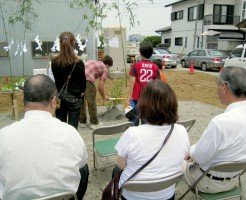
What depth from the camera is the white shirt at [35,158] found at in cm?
137

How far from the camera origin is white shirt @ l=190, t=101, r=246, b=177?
1751 mm

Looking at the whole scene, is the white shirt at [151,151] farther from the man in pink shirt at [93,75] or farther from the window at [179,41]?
the window at [179,41]

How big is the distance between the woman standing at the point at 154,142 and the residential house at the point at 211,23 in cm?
2036

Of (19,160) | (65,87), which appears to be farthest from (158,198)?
(65,87)

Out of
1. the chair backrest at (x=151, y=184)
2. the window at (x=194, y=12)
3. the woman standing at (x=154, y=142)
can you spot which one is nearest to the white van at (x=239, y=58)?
the woman standing at (x=154, y=142)

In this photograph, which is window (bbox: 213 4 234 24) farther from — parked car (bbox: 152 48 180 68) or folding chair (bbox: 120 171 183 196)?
folding chair (bbox: 120 171 183 196)

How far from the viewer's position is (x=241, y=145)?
71.1 inches

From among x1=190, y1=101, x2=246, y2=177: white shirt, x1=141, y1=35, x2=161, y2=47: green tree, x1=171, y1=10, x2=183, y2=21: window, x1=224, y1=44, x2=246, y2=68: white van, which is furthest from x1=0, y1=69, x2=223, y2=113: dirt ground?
x1=141, y1=35, x2=161, y2=47: green tree

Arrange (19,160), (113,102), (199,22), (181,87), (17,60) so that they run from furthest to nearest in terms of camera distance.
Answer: (199,22), (17,60), (181,87), (113,102), (19,160)

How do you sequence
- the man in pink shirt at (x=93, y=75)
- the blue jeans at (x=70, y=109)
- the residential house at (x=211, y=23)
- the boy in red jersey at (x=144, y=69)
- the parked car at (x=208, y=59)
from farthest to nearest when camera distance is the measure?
the residential house at (x=211, y=23) → the parked car at (x=208, y=59) → the man in pink shirt at (x=93, y=75) → the boy in red jersey at (x=144, y=69) → the blue jeans at (x=70, y=109)

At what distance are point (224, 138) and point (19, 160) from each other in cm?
136

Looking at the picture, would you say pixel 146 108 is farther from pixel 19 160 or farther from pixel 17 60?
pixel 17 60

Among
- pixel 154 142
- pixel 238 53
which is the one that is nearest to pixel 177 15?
pixel 238 53

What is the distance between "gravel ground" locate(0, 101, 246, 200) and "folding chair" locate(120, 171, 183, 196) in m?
1.21
